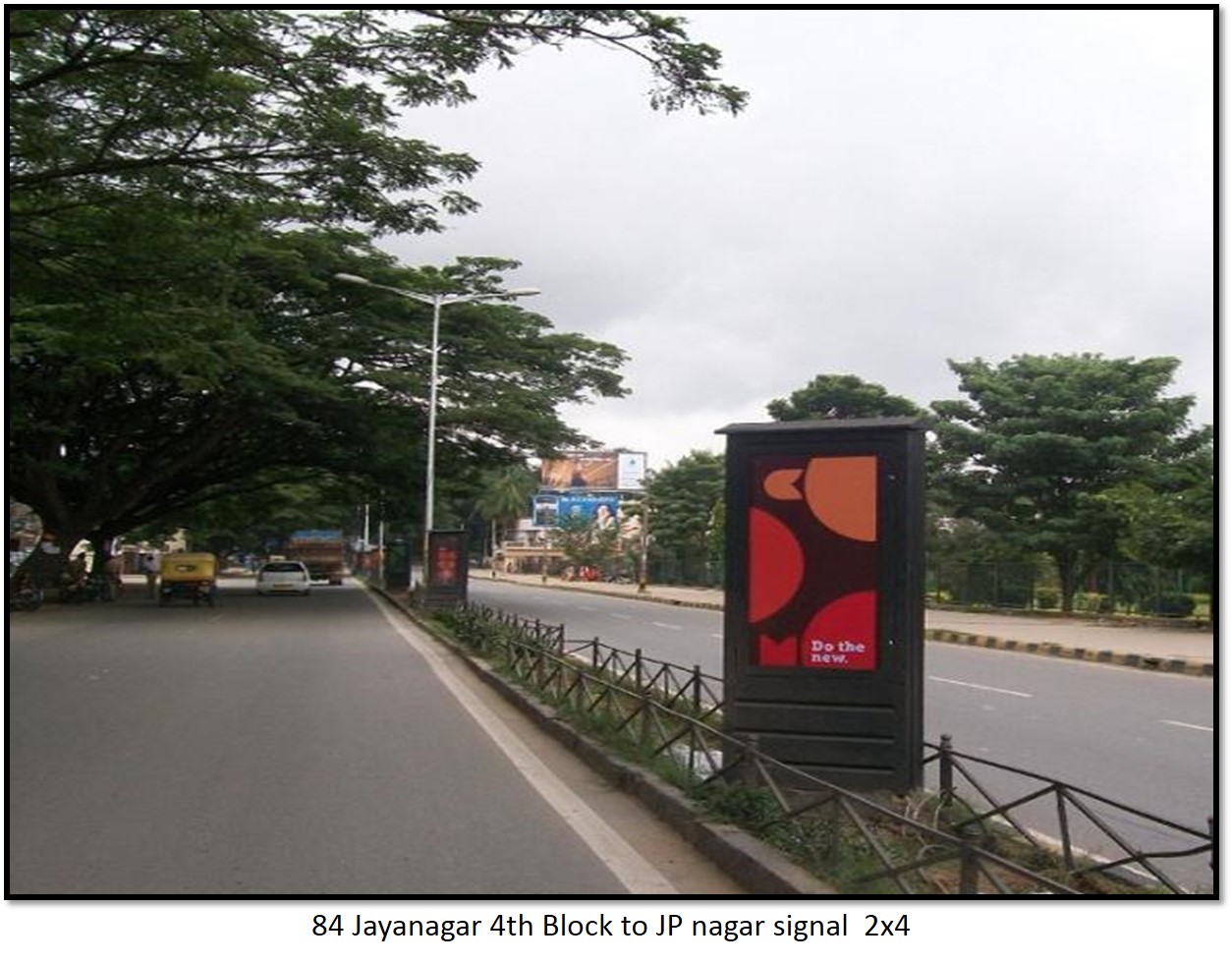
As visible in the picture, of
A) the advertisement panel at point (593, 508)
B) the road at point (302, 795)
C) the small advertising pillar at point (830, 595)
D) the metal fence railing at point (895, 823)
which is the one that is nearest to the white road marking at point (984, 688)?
the metal fence railing at point (895, 823)

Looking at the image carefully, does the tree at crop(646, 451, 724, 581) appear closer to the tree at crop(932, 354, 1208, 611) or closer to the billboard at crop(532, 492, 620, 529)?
the billboard at crop(532, 492, 620, 529)

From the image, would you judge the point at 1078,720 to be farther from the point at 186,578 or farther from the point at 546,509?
the point at 546,509

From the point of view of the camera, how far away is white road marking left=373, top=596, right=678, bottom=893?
20.7 feet

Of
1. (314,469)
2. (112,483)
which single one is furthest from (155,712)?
(314,469)

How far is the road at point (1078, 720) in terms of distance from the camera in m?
9.57

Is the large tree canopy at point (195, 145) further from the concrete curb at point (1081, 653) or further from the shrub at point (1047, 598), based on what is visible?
the shrub at point (1047, 598)

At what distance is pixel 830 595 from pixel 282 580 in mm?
40700

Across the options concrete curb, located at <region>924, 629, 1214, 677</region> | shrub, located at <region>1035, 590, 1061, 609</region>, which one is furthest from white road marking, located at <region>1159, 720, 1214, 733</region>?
shrub, located at <region>1035, 590, 1061, 609</region>

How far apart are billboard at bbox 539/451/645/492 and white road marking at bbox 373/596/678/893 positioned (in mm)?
58260

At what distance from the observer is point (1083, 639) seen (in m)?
26.5

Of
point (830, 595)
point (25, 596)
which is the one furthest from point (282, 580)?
point (830, 595)

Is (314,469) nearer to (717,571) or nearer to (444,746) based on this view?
(717,571)

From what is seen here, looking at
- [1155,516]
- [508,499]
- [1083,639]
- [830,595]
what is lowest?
[1083,639]

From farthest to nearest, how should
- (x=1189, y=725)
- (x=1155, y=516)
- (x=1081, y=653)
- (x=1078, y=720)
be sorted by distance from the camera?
(x=1155, y=516) → (x=1081, y=653) → (x=1078, y=720) → (x=1189, y=725)
